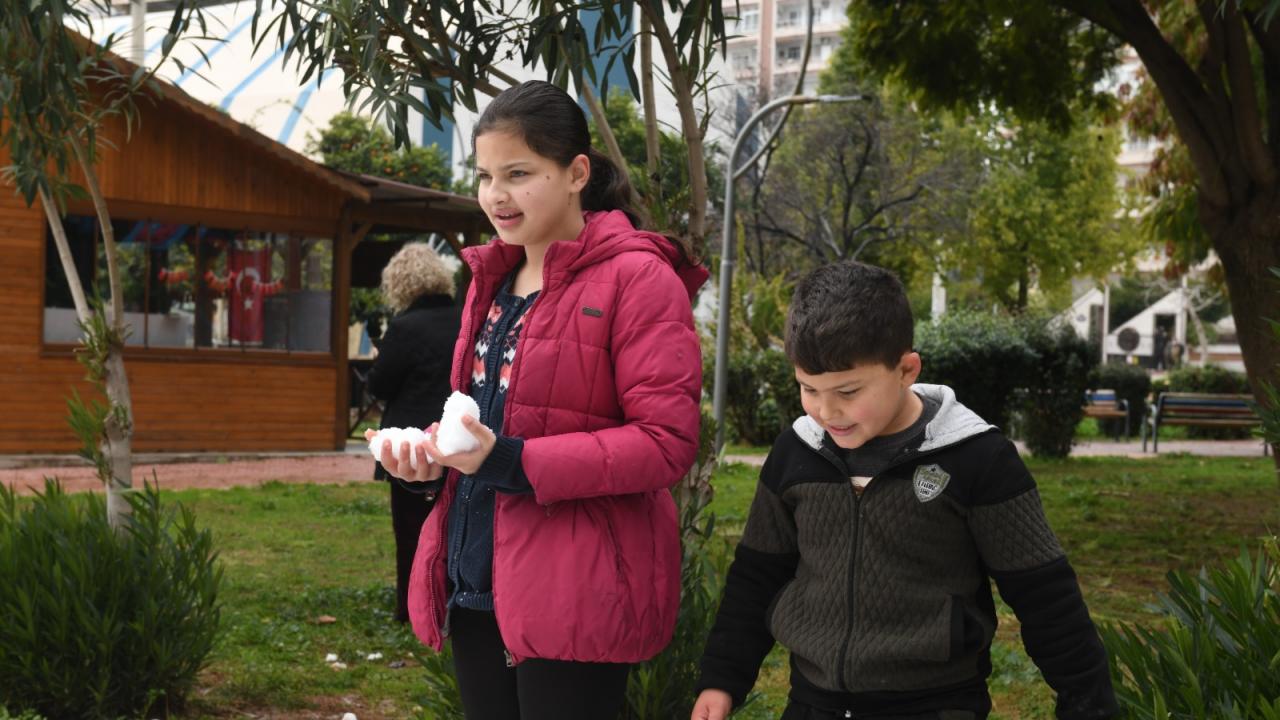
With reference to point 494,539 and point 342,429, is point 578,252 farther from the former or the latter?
point 342,429

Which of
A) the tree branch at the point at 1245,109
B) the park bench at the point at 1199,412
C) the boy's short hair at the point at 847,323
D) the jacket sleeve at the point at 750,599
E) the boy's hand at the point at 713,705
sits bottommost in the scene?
the park bench at the point at 1199,412

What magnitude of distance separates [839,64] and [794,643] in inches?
1732

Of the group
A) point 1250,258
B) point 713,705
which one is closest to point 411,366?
point 713,705

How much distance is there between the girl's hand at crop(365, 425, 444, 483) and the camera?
7.63 ft

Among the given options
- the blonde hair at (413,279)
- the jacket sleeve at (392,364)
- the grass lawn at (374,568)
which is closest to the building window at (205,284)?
the grass lawn at (374,568)

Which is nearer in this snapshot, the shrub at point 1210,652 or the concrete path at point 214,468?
the shrub at point 1210,652

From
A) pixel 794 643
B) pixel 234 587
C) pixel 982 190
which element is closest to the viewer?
pixel 794 643

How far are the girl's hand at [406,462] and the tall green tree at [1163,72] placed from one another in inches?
236

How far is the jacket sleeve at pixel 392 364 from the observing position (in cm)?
661

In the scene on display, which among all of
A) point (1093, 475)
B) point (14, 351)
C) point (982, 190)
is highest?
point (982, 190)

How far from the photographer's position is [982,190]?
1631 inches

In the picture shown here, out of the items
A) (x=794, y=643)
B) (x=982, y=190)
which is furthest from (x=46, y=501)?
(x=982, y=190)

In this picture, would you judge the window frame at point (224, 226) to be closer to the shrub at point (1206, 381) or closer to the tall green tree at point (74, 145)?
the tall green tree at point (74, 145)

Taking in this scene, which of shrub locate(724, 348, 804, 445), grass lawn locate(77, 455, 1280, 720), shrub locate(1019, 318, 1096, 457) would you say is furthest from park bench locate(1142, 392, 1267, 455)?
shrub locate(724, 348, 804, 445)
